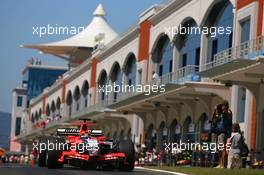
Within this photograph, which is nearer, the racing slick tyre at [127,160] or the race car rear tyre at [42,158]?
the racing slick tyre at [127,160]

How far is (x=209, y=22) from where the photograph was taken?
39656mm

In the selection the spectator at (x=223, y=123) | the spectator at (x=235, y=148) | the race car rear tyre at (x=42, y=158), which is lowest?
the race car rear tyre at (x=42, y=158)

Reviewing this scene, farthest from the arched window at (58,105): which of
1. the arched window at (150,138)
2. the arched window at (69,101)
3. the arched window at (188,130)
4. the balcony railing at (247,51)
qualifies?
the balcony railing at (247,51)

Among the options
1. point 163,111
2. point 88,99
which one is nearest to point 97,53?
point 88,99

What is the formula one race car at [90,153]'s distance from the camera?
69.9ft

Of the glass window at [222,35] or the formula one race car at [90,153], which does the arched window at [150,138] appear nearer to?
the glass window at [222,35]

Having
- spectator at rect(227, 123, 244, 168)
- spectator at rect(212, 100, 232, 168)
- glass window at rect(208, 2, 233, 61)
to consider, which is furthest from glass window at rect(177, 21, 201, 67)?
spectator at rect(227, 123, 244, 168)

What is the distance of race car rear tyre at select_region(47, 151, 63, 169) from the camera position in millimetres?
21469

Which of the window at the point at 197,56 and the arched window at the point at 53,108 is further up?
the window at the point at 197,56

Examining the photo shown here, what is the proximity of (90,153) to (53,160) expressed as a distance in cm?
109

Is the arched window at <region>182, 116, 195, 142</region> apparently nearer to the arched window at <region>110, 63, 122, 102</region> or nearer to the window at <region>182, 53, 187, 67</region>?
the window at <region>182, 53, 187, 67</region>

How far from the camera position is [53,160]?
21500mm

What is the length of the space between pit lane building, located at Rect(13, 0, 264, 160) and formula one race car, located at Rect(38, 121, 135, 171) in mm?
6846

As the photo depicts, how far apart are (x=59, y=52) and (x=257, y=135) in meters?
76.6
